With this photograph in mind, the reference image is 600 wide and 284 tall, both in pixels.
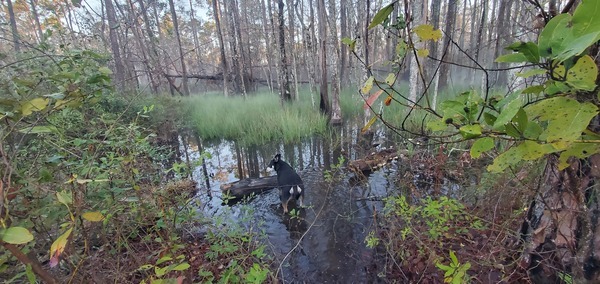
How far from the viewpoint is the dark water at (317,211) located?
254 centimetres

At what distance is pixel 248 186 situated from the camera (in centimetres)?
428

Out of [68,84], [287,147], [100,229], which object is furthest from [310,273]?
[287,147]

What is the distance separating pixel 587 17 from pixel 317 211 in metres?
3.48

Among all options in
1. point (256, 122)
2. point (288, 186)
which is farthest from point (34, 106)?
point (256, 122)

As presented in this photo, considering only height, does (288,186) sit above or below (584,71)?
below

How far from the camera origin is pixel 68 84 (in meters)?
1.07

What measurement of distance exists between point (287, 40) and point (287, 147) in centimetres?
723

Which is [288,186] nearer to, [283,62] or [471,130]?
[471,130]

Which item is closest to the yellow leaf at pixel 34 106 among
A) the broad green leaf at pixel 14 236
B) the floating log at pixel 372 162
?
the broad green leaf at pixel 14 236

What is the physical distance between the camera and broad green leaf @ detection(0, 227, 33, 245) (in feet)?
2.02

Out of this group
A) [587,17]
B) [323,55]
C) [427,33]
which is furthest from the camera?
[323,55]

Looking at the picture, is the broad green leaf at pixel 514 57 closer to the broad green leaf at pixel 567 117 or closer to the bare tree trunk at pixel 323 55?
the broad green leaf at pixel 567 117

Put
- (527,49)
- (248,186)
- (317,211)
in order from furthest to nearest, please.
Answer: (248,186) → (317,211) → (527,49)

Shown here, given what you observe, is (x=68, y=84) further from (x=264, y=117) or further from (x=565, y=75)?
(x=264, y=117)
